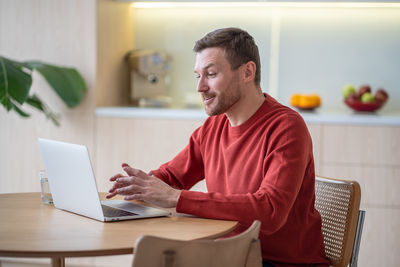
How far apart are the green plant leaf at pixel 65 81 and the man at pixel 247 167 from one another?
58.1 inches

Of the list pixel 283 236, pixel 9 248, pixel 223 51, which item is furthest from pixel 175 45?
pixel 9 248

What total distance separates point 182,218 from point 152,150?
5.92ft

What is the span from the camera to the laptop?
63.2 inches

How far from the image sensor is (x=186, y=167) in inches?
83.5

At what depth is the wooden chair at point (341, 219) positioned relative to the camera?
1.93 m

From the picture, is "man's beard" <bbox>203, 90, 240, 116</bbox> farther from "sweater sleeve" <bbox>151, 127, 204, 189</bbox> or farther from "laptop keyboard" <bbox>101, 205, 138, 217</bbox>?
"laptop keyboard" <bbox>101, 205, 138, 217</bbox>

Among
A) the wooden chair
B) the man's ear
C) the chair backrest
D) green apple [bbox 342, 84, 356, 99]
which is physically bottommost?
the wooden chair

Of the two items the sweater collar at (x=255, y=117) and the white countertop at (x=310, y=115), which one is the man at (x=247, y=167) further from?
the white countertop at (x=310, y=115)

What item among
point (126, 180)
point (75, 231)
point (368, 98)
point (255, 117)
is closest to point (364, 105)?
point (368, 98)

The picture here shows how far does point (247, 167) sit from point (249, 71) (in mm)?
327

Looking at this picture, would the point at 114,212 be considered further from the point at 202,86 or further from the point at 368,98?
the point at 368,98

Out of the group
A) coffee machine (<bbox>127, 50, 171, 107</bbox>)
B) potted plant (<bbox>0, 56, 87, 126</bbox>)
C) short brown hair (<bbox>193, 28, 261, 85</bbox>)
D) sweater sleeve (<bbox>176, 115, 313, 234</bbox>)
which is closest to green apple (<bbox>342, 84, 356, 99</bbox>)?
coffee machine (<bbox>127, 50, 171, 107</bbox>)

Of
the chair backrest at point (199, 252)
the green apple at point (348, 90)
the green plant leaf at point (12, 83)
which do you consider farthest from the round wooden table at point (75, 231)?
the green apple at point (348, 90)

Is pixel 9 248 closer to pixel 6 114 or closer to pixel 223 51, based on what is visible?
pixel 223 51
